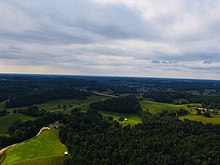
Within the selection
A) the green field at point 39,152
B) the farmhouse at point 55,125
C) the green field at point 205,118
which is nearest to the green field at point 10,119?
the farmhouse at point 55,125

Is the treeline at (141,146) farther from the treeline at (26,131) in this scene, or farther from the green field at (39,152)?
the treeline at (26,131)

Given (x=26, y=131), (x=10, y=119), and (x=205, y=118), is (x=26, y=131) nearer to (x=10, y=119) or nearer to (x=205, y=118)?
(x=10, y=119)

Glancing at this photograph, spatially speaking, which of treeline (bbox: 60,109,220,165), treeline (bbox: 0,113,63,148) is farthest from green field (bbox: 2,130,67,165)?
treeline (bbox: 0,113,63,148)

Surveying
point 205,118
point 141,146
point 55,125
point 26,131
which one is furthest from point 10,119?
point 205,118

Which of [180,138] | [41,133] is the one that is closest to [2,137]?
[41,133]

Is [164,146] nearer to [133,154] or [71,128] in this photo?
[133,154]

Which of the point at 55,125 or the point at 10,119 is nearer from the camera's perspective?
the point at 55,125

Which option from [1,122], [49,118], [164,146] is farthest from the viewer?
[1,122]
